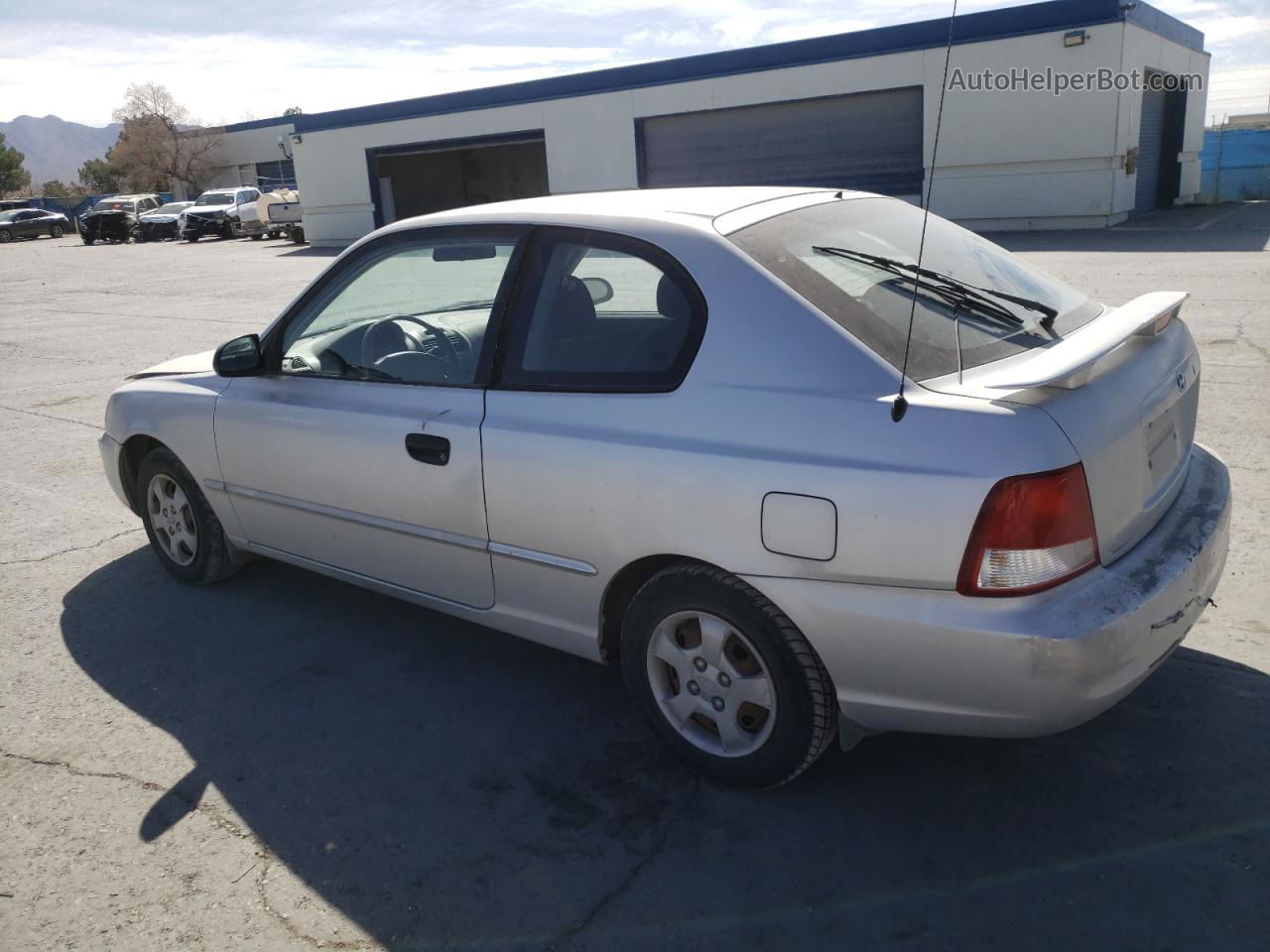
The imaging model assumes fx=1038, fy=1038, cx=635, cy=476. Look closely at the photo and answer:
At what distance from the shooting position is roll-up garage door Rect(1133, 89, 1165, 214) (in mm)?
22266

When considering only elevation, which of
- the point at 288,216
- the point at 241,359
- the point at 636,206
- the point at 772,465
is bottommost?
the point at 772,465

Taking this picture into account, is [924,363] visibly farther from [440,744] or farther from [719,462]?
[440,744]

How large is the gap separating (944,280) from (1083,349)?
556 mm

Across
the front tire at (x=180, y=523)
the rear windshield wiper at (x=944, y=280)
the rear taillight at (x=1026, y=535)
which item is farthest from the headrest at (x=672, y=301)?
the front tire at (x=180, y=523)

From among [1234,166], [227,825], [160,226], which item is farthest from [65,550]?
[160,226]

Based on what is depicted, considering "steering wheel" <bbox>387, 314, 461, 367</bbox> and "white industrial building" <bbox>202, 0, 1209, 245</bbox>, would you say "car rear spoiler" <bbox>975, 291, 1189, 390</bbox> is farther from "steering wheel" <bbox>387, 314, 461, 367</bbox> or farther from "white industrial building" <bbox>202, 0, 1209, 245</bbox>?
"white industrial building" <bbox>202, 0, 1209, 245</bbox>

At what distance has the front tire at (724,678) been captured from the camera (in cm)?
278

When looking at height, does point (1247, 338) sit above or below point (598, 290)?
below

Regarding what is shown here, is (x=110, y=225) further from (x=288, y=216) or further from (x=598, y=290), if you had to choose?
(x=598, y=290)

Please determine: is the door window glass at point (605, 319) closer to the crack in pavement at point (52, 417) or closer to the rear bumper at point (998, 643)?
the rear bumper at point (998, 643)

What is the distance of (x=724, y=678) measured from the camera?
294cm

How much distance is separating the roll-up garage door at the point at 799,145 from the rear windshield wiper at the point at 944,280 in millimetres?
19460

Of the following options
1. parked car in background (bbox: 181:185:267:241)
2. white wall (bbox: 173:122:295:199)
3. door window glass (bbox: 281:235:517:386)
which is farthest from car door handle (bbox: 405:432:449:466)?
white wall (bbox: 173:122:295:199)

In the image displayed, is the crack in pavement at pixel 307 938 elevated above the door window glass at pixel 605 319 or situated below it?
below
